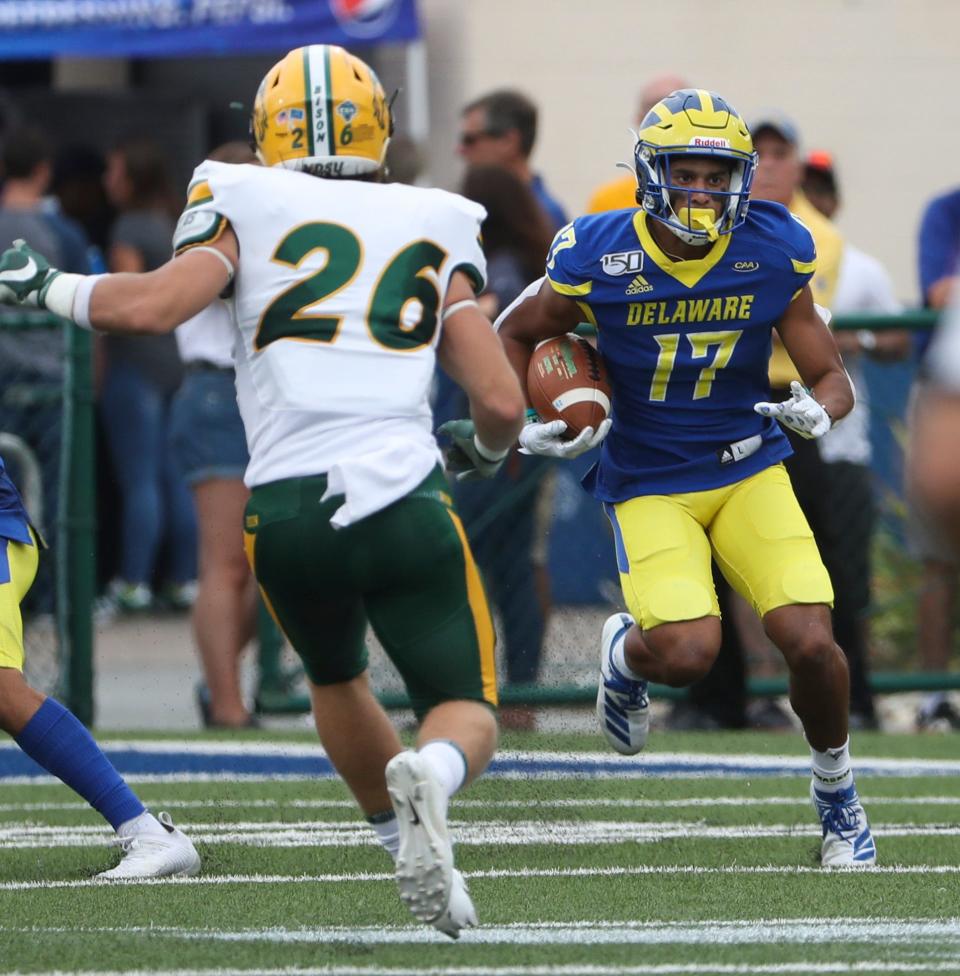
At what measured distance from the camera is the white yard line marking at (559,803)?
672cm

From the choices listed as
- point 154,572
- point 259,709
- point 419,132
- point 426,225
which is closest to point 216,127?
point 419,132

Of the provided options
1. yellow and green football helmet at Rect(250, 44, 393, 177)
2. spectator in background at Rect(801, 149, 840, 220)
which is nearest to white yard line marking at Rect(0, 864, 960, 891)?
yellow and green football helmet at Rect(250, 44, 393, 177)

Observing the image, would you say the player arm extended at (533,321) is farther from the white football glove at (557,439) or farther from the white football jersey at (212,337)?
the white football jersey at (212,337)

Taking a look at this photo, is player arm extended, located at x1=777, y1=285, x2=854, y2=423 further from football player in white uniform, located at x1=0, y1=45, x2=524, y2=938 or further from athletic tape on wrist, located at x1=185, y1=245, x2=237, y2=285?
athletic tape on wrist, located at x1=185, y1=245, x2=237, y2=285

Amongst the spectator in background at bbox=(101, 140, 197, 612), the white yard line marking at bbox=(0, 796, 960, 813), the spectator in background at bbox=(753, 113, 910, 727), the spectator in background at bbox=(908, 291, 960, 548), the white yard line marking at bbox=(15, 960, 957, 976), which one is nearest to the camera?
the spectator in background at bbox=(908, 291, 960, 548)

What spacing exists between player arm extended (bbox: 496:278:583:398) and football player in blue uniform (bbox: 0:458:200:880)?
1337 millimetres

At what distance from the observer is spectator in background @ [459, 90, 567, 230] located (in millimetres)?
8812

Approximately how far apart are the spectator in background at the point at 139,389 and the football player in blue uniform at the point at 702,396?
560 cm

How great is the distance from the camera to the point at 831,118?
13844 millimetres

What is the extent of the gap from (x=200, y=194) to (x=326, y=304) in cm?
35

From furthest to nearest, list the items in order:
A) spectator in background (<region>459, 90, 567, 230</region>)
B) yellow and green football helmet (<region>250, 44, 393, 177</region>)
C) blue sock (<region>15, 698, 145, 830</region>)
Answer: spectator in background (<region>459, 90, 567, 230</region>) → blue sock (<region>15, 698, 145, 830</region>) → yellow and green football helmet (<region>250, 44, 393, 177</region>)

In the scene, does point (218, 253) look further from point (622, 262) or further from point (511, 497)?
point (511, 497)

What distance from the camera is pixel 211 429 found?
8.48m

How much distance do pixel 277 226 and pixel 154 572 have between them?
27.0 ft
